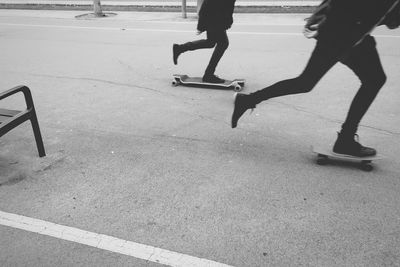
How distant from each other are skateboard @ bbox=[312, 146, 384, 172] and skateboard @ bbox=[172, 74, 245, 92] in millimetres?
2454

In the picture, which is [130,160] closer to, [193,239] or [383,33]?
[193,239]

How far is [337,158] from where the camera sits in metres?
3.78

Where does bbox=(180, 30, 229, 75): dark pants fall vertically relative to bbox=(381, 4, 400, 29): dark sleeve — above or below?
below

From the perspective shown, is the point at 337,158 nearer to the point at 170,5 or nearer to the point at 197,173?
the point at 197,173

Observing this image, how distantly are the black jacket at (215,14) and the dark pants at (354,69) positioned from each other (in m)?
2.33

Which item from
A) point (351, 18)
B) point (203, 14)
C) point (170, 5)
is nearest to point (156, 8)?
point (170, 5)

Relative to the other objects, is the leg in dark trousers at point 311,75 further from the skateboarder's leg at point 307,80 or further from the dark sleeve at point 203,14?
the dark sleeve at point 203,14

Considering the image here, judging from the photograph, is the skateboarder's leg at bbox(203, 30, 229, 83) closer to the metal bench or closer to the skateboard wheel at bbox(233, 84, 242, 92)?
the skateboard wheel at bbox(233, 84, 242, 92)

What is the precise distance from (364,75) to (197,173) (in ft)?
5.81

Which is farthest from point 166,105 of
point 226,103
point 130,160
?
point 130,160

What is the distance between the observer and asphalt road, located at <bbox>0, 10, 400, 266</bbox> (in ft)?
9.12

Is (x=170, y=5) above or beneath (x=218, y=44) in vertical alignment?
beneath

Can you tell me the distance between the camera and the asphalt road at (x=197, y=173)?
9.12ft

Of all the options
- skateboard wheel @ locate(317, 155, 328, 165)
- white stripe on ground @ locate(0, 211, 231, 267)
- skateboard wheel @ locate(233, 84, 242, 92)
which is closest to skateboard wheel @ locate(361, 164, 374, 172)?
skateboard wheel @ locate(317, 155, 328, 165)
